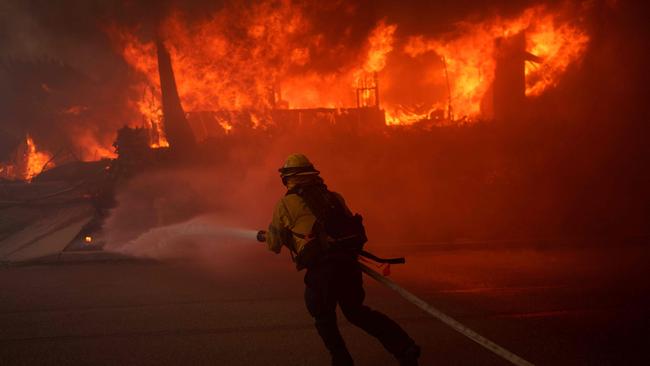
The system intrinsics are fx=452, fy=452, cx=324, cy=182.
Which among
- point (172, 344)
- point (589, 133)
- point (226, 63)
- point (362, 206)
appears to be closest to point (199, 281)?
point (172, 344)

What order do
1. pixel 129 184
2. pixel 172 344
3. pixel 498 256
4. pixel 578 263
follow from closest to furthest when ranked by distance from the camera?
pixel 172 344 → pixel 578 263 → pixel 498 256 → pixel 129 184

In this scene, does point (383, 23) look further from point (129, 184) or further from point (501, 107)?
point (129, 184)

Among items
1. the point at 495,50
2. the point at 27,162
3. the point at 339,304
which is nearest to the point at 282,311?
the point at 339,304

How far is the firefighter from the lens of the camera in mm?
3328

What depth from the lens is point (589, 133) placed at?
1307 cm

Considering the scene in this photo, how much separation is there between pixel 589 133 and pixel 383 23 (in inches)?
335

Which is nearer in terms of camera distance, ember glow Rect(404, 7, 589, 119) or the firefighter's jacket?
the firefighter's jacket

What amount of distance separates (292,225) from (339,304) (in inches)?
26.9

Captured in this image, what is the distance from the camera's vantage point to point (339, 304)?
132 inches

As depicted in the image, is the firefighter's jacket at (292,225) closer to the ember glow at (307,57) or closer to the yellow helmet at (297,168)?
the yellow helmet at (297,168)

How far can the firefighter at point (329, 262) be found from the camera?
3.33m

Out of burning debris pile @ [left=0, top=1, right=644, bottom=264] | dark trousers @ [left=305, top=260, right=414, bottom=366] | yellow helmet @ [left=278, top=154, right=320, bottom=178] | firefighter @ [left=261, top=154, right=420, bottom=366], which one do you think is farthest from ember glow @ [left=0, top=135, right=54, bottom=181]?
dark trousers @ [left=305, top=260, right=414, bottom=366]

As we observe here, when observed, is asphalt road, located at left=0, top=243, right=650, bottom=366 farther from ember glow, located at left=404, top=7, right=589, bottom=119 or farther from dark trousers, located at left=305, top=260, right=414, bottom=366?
ember glow, located at left=404, top=7, right=589, bottom=119

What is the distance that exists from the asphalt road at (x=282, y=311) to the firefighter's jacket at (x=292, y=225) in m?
1.21
